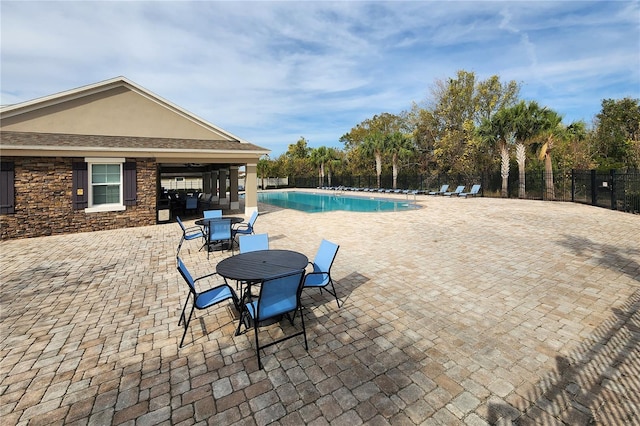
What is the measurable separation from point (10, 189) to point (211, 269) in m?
9.78

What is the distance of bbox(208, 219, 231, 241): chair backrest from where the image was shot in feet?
26.7

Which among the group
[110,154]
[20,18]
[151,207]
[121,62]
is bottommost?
[151,207]

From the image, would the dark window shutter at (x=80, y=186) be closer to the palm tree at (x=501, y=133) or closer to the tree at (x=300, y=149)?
the palm tree at (x=501, y=133)

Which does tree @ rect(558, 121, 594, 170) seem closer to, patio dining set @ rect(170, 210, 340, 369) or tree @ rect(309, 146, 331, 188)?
patio dining set @ rect(170, 210, 340, 369)

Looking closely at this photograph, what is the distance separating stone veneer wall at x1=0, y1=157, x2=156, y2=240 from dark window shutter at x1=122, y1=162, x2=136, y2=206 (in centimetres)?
36

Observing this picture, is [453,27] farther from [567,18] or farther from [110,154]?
[110,154]

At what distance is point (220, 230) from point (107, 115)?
10.2m

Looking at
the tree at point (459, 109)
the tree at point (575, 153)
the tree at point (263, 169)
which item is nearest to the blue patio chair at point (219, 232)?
the tree at point (575, 153)

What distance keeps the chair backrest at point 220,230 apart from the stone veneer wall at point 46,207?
695cm

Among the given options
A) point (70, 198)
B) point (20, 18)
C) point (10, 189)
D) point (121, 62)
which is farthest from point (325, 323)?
point (121, 62)

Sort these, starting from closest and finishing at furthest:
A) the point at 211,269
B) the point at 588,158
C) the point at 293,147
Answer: the point at 211,269 → the point at 588,158 → the point at 293,147

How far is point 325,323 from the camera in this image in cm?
436

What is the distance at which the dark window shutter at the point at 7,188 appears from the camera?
1058cm

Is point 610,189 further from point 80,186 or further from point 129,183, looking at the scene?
point 80,186
